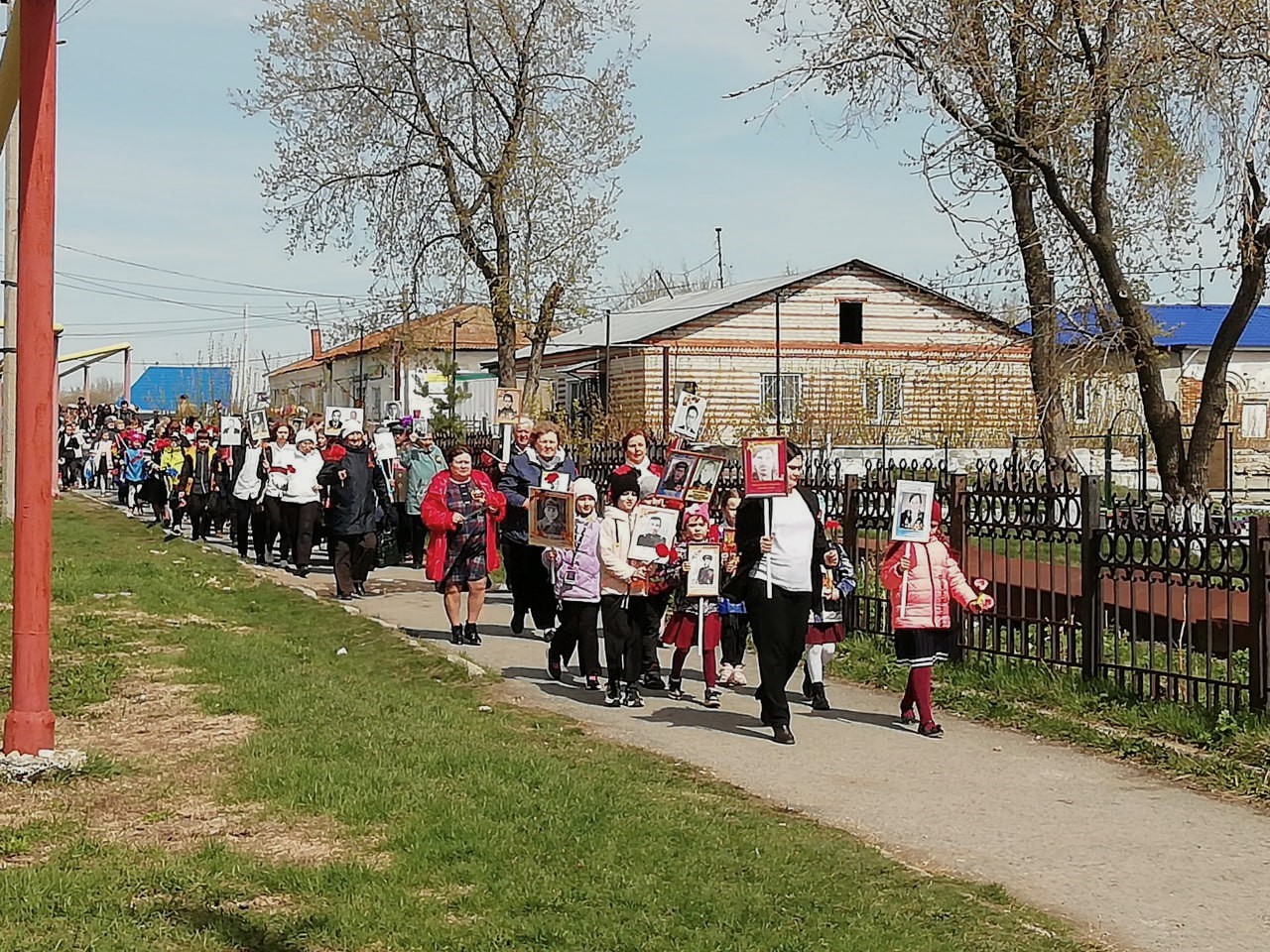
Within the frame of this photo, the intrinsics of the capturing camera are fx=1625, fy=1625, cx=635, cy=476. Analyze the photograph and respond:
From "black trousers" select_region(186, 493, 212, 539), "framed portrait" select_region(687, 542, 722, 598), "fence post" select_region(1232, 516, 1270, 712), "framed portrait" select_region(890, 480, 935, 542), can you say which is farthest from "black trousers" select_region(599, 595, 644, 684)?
"black trousers" select_region(186, 493, 212, 539)

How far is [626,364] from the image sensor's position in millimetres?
48062

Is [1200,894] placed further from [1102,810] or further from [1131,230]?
[1131,230]

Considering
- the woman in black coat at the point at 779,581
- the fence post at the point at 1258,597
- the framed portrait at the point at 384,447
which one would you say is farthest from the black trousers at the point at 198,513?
the fence post at the point at 1258,597

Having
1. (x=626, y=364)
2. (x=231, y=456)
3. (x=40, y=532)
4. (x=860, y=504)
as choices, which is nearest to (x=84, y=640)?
(x=40, y=532)

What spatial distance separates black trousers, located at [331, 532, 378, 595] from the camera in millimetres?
17328

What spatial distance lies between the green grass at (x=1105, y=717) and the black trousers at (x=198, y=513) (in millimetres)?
15686

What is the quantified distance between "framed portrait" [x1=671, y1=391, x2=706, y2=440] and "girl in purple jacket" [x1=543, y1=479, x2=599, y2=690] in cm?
82

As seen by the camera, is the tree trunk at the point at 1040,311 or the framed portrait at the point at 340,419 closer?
the tree trunk at the point at 1040,311

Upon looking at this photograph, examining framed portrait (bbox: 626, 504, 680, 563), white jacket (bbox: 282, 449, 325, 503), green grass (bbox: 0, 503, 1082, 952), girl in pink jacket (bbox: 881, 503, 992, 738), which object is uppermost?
white jacket (bbox: 282, 449, 325, 503)

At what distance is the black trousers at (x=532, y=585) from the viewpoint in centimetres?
1413

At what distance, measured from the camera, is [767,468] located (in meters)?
9.73

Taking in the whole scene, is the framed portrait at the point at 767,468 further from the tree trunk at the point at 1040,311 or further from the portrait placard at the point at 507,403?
the tree trunk at the point at 1040,311

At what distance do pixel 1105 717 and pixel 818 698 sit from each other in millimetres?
1881

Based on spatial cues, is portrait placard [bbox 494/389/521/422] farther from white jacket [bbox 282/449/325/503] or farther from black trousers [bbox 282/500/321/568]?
black trousers [bbox 282/500/321/568]
